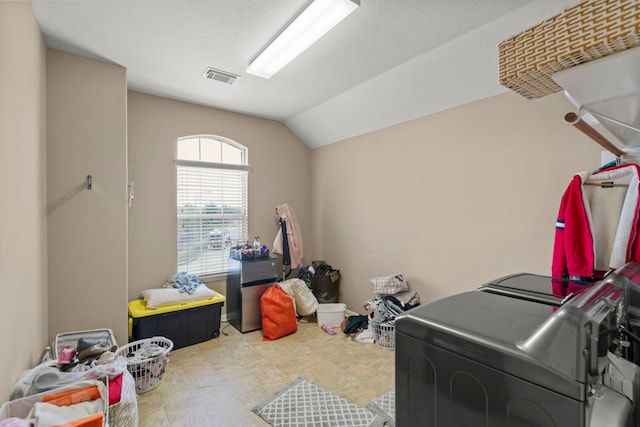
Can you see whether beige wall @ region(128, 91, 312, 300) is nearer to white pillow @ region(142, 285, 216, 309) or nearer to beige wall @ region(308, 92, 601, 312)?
white pillow @ region(142, 285, 216, 309)

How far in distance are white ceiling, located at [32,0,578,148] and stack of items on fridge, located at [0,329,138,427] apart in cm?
230

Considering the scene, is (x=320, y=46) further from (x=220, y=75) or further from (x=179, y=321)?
A: (x=179, y=321)

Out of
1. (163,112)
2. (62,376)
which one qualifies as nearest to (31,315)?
(62,376)

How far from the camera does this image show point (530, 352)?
23.6 inches

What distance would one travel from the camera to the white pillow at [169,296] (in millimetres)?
2987

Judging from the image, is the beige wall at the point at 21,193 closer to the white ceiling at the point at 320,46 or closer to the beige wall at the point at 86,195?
the beige wall at the point at 86,195

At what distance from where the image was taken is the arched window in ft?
12.1

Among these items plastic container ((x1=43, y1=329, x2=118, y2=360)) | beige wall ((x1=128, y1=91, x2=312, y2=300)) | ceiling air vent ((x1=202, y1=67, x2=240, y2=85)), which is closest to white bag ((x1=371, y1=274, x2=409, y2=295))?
beige wall ((x1=128, y1=91, x2=312, y2=300))

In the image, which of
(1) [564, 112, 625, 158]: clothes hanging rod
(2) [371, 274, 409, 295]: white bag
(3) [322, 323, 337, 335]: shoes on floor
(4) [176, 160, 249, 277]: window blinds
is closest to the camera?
(1) [564, 112, 625, 158]: clothes hanging rod

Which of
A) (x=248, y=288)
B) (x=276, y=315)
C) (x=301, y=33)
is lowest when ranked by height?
(x=276, y=315)

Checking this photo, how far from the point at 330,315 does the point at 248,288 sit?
3.55 ft

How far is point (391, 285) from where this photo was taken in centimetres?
322

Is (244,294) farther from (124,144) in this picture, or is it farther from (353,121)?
(353,121)

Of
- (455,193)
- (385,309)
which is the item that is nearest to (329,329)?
(385,309)
